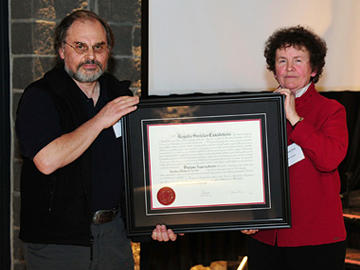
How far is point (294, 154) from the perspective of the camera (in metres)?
2.09

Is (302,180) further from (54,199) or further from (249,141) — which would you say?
(54,199)

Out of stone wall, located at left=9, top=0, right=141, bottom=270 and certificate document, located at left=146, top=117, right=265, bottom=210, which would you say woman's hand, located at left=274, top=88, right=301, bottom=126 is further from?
stone wall, located at left=9, top=0, right=141, bottom=270

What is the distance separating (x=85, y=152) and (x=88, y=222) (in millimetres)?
305

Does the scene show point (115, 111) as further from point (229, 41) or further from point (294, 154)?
point (229, 41)

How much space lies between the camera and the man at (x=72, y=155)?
6.29ft

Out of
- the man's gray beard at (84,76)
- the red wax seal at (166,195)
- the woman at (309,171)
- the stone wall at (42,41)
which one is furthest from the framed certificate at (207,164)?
the stone wall at (42,41)

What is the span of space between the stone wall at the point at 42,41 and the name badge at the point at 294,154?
1422 millimetres

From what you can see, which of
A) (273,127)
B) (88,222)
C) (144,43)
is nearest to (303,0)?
(144,43)

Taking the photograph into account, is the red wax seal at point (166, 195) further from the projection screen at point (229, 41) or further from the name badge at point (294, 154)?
the projection screen at point (229, 41)

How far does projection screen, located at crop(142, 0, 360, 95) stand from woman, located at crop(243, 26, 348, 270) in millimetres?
1126

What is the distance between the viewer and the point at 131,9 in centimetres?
316

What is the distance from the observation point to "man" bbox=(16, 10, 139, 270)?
1918 millimetres

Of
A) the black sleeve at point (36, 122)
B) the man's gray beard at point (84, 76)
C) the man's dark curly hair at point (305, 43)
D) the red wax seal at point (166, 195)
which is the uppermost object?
the man's dark curly hair at point (305, 43)

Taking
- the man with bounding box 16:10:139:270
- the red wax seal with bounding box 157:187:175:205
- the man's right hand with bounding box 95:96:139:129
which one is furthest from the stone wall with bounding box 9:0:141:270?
the red wax seal with bounding box 157:187:175:205
